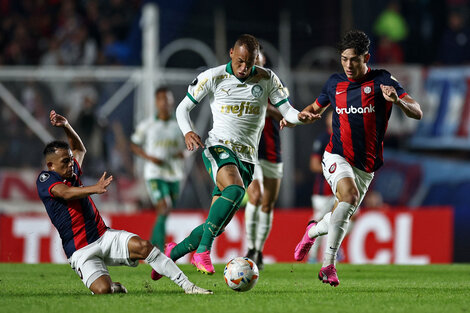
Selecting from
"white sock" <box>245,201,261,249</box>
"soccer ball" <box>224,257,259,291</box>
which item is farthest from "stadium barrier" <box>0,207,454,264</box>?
"soccer ball" <box>224,257,259,291</box>

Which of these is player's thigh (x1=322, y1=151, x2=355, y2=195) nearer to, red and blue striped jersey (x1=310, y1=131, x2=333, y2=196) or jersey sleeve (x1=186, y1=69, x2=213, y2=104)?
jersey sleeve (x1=186, y1=69, x2=213, y2=104)

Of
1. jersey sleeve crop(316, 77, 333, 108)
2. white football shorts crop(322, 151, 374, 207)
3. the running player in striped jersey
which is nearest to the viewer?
the running player in striped jersey

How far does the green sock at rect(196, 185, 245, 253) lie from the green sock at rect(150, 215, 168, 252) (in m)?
4.45

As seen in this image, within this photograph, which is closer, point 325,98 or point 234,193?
point 234,193

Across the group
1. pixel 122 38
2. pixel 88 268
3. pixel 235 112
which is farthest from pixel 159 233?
pixel 122 38

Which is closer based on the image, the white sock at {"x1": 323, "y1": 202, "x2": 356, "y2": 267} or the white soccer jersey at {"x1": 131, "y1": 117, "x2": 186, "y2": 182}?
the white sock at {"x1": 323, "y1": 202, "x2": 356, "y2": 267}

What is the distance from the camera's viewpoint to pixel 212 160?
23.4ft

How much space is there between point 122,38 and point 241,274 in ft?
32.1

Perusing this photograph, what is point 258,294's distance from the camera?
653 centimetres

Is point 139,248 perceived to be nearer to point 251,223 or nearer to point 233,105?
point 233,105

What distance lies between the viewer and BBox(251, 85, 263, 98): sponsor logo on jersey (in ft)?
23.9

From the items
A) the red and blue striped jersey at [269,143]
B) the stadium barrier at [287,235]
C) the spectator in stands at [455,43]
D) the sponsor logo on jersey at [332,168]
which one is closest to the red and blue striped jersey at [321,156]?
the stadium barrier at [287,235]

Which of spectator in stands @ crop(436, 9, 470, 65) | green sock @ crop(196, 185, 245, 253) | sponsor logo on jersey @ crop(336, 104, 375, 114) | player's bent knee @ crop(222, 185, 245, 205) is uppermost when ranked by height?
spectator in stands @ crop(436, 9, 470, 65)

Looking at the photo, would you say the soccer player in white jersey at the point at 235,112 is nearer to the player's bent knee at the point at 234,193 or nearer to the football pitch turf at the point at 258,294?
the player's bent knee at the point at 234,193
